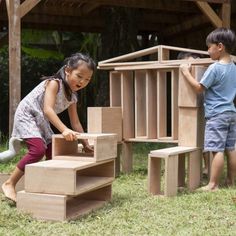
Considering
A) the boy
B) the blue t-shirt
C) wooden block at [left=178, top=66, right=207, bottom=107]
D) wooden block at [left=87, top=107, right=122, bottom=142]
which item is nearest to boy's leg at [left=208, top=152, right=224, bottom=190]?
the boy

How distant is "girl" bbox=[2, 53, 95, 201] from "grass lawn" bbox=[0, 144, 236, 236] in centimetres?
34

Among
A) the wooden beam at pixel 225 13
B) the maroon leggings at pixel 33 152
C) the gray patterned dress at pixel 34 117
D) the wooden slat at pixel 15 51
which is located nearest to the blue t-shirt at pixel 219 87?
the gray patterned dress at pixel 34 117

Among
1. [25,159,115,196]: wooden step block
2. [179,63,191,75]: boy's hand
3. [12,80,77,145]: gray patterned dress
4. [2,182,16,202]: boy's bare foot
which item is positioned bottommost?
[2,182,16,202]: boy's bare foot

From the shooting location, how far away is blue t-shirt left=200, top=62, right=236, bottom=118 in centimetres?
423

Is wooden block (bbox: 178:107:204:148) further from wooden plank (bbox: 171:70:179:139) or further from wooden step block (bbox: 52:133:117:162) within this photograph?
wooden step block (bbox: 52:133:117:162)

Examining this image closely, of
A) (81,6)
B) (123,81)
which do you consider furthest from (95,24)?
(123,81)

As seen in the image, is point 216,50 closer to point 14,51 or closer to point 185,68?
point 185,68

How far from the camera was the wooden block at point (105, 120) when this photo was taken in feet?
16.0

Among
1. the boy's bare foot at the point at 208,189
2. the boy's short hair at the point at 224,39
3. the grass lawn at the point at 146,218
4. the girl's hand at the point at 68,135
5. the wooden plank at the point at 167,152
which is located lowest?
the grass lawn at the point at 146,218

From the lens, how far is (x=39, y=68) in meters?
12.8

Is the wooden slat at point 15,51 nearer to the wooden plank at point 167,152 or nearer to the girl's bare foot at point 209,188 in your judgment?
the wooden plank at point 167,152

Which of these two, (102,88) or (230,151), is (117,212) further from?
(102,88)

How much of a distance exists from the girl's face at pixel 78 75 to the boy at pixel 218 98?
944mm

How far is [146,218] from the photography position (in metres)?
3.31
